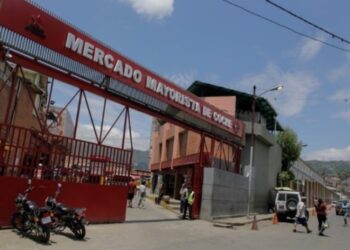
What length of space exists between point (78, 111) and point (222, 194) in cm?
1215

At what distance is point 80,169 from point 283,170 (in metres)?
42.6

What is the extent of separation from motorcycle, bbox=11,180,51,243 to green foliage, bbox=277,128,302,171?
46.5 metres

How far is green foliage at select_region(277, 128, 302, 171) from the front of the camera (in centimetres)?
5628

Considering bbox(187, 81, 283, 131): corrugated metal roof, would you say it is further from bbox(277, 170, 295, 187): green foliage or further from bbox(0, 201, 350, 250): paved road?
bbox(0, 201, 350, 250): paved road

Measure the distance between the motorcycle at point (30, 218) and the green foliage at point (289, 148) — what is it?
152 feet

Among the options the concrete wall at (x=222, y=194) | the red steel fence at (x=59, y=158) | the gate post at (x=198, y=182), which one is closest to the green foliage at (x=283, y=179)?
the concrete wall at (x=222, y=194)

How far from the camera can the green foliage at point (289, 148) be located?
2216 inches

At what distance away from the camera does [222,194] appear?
1036 inches

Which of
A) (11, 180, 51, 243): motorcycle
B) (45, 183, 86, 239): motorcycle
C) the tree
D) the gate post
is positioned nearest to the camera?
(11, 180, 51, 243): motorcycle

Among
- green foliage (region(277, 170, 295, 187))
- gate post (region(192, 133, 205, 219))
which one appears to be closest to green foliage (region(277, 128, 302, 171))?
green foliage (region(277, 170, 295, 187))

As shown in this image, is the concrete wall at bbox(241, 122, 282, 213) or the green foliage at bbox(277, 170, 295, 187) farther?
the green foliage at bbox(277, 170, 295, 187)

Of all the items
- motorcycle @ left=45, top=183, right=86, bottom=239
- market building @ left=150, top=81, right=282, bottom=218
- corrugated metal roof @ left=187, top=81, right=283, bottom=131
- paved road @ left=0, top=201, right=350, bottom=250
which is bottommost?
paved road @ left=0, top=201, right=350, bottom=250

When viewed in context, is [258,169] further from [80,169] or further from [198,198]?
[80,169]

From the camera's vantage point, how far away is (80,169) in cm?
1664
